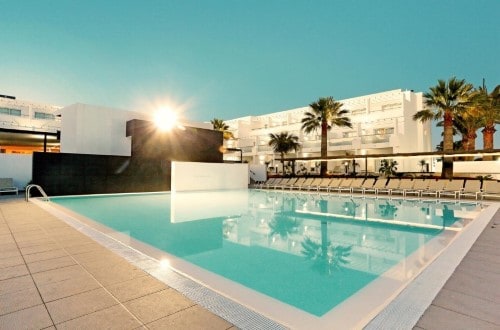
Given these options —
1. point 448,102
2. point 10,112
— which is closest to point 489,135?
point 448,102

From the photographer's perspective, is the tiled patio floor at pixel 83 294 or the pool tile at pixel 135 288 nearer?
the tiled patio floor at pixel 83 294

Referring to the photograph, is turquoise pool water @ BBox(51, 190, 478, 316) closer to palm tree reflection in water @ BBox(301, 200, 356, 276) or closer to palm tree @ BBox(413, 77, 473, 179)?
palm tree reflection in water @ BBox(301, 200, 356, 276)

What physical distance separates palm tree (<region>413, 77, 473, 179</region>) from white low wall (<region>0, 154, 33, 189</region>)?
85.7 feet

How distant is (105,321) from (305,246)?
4.38 metres

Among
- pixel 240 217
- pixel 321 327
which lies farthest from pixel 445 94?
pixel 321 327

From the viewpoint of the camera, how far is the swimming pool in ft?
12.3

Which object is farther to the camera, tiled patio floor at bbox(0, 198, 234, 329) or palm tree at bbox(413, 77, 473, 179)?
palm tree at bbox(413, 77, 473, 179)

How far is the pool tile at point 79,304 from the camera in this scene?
8.35 ft

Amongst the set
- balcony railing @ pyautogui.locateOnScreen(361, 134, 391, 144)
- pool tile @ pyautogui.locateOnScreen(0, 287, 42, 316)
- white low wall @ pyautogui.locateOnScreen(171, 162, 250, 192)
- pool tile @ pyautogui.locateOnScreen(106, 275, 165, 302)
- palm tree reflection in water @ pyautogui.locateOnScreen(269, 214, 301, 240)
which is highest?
balcony railing @ pyautogui.locateOnScreen(361, 134, 391, 144)

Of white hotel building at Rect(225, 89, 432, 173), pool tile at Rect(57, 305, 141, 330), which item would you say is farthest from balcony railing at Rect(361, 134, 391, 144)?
pool tile at Rect(57, 305, 141, 330)

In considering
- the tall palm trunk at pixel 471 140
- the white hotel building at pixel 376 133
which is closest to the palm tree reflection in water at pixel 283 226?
the white hotel building at pixel 376 133

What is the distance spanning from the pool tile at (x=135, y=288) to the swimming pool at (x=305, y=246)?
2.03 ft

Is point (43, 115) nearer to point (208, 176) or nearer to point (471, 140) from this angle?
point (208, 176)

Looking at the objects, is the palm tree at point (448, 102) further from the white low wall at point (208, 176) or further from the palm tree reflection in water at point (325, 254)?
the palm tree reflection in water at point (325, 254)
